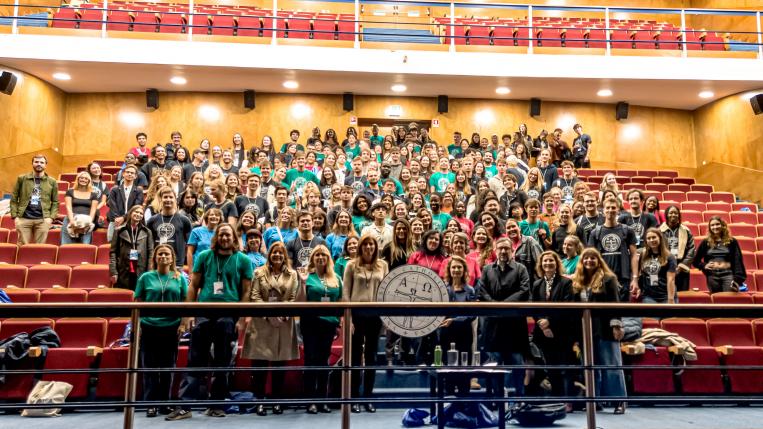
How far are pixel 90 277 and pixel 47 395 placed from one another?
237 cm

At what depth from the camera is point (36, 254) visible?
22.3ft

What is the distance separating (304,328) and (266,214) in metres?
3.35

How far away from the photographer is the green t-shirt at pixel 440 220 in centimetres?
640

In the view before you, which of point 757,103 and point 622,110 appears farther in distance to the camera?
point 622,110

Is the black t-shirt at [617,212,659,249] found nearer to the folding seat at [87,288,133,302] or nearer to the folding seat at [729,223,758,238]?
the folding seat at [729,223,758,238]

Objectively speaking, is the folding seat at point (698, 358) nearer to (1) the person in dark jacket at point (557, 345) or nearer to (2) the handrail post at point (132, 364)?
(1) the person in dark jacket at point (557, 345)

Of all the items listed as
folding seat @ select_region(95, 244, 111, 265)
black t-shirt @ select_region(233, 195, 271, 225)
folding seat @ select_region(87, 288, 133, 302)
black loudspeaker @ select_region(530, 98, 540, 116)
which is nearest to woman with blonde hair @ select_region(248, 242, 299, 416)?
folding seat @ select_region(87, 288, 133, 302)

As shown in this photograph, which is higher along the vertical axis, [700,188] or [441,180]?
[700,188]

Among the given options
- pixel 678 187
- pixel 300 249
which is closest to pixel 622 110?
pixel 678 187

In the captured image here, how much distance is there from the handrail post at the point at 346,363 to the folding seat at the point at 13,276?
4.78 meters

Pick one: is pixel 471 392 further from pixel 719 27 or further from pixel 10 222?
pixel 719 27

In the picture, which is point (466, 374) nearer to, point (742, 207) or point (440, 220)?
point (440, 220)

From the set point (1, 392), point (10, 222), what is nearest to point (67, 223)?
point (10, 222)

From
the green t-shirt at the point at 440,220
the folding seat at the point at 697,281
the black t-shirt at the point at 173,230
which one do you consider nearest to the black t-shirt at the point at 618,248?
the green t-shirt at the point at 440,220
